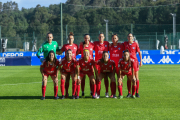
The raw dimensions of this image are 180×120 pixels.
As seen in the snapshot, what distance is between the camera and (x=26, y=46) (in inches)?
1556

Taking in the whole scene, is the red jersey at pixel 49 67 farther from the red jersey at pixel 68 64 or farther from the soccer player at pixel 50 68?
the red jersey at pixel 68 64

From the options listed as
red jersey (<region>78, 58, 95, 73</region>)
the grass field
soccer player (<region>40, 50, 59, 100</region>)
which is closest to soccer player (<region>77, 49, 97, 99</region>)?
red jersey (<region>78, 58, 95, 73</region>)

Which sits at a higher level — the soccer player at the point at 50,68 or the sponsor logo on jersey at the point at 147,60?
the soccer player at the point at 50,68

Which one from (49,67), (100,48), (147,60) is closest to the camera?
(49,67)

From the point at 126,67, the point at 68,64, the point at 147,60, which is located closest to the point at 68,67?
the point at 68,64

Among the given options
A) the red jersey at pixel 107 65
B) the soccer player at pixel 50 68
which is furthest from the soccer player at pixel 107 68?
the soccer player at pixel 50 68

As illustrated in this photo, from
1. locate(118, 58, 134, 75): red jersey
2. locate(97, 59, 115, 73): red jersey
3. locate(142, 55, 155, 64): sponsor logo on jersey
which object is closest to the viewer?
locate(118, 58, 134, 75): red jersey

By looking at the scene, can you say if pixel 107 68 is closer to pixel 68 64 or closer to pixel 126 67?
pixel 126 67

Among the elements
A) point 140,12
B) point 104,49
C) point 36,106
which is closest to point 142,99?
point 104,49

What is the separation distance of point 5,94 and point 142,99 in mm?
4443

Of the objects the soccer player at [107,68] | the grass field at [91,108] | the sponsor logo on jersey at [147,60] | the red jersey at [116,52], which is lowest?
the grass field at [91,108]

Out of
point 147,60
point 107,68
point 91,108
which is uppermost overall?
point 107,68

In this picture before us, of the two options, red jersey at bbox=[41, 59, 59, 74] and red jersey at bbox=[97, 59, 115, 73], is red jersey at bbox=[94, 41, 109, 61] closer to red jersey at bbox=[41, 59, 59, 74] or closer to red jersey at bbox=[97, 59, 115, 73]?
red jersey at bbox=[97, 59, 115, 73]

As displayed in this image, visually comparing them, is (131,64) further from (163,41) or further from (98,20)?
(98,20)
